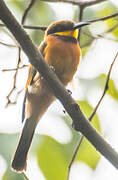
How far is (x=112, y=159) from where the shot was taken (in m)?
1.88

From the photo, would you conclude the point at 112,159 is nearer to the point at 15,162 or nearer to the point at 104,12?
the point at 15,162

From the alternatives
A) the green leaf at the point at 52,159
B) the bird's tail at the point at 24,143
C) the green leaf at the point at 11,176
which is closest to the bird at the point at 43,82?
the bird's tail at the point at 24,143

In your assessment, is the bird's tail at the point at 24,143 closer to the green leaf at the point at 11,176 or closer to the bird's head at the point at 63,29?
the green leaf at the point at 11,176

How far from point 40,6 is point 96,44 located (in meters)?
0.71

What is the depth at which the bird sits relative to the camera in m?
2.73

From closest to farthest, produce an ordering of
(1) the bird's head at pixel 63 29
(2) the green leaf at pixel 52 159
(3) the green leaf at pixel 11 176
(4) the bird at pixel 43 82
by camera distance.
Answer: (2) the green leaf at pixel 52 159 → (3) the green leaf at pixel 11 176 → (4) the bird at pixel 43 82 → (1) the bird's head at pixel 63 29

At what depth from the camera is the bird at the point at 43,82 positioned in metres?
2.73

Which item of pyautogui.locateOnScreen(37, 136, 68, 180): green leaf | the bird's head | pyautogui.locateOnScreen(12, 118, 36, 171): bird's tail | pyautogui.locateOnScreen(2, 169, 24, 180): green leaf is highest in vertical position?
the bird's head

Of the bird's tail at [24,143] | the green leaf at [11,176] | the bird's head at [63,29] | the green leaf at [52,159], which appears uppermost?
the bird's head at [63,29]

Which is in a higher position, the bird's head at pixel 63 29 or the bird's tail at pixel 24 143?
the bird's head at pixel 63 29

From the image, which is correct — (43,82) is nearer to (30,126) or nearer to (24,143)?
(30,126)

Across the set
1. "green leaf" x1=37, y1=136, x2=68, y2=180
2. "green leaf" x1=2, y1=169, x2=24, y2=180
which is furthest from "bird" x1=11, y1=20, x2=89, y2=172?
"green leaf" x1=37, y1=136, x2=68, y2=180

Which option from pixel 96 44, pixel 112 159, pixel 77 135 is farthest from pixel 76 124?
pixel 96 44

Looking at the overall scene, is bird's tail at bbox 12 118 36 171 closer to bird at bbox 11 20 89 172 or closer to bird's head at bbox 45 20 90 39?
bird at bbox 11 20 89 172
